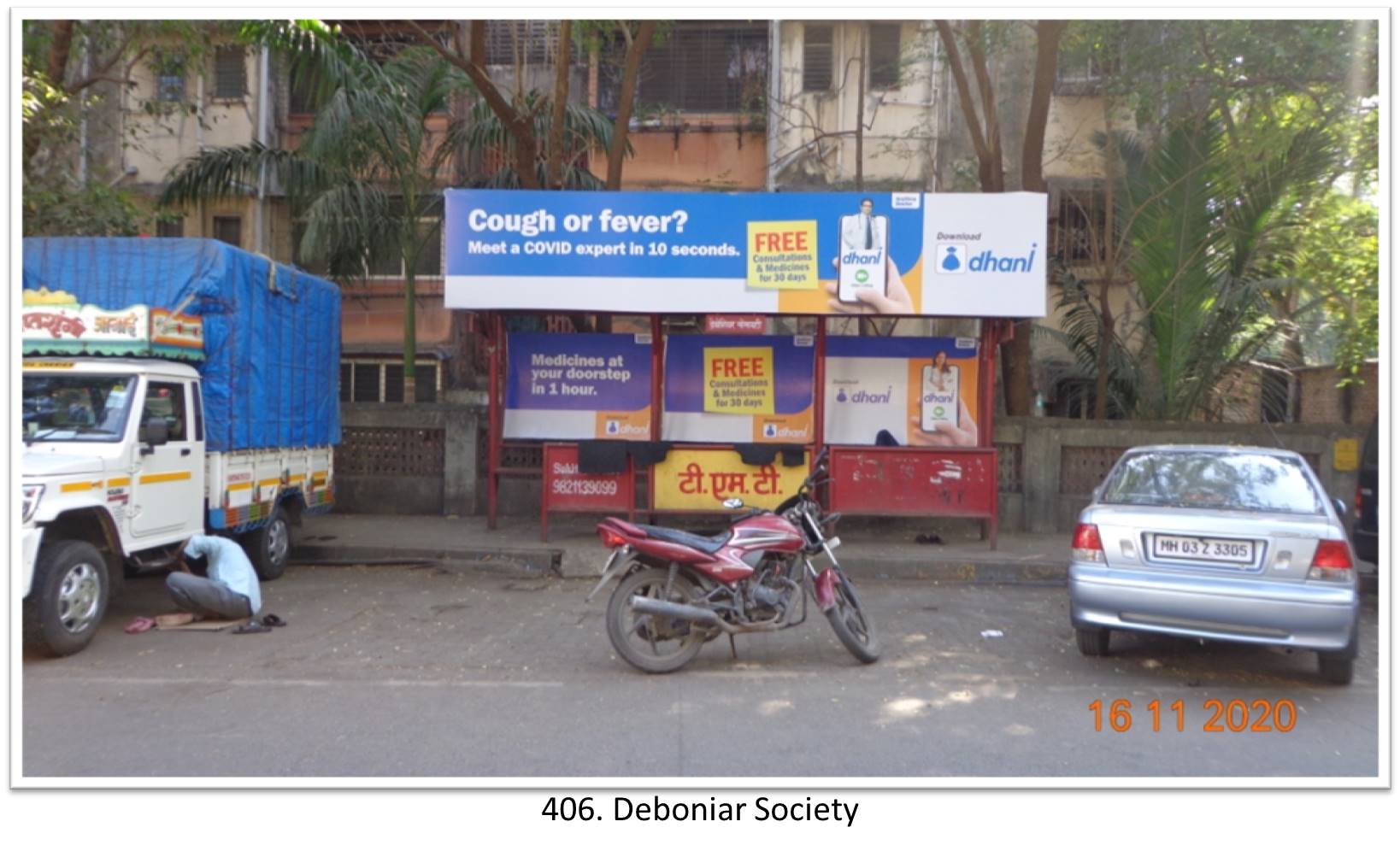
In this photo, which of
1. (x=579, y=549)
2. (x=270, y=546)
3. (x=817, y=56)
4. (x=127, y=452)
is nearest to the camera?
(x=127, y=452)

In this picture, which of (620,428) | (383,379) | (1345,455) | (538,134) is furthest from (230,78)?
(1345,455)

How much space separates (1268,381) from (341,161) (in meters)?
13.9

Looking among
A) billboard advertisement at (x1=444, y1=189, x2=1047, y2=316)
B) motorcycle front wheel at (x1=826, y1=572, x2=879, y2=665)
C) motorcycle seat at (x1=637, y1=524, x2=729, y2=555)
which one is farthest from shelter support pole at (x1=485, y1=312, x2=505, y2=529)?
motorcycle front wheel at (x1=826, y1=572, x2=879, y2=665)

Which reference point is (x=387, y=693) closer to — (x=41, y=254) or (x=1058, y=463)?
(x=41, y=254)

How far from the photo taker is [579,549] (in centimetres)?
1057

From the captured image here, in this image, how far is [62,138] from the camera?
10.8m

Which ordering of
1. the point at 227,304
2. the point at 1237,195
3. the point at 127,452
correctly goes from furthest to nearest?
the point at 1237,195 < the point at 227,304 < the point at 127,452

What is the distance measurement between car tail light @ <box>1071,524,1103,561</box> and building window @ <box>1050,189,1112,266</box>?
35.3ft

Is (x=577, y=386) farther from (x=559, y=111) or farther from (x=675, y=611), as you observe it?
(x=675, y=611)

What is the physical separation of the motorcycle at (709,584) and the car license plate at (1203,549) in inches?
80.1

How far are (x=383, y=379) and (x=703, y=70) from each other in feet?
26.9

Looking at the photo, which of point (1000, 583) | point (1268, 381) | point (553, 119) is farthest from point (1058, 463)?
point (553, 119)

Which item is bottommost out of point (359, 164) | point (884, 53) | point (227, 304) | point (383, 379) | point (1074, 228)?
point (383, 379)

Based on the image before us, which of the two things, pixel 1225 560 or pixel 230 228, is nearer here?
pixel 1225 560
